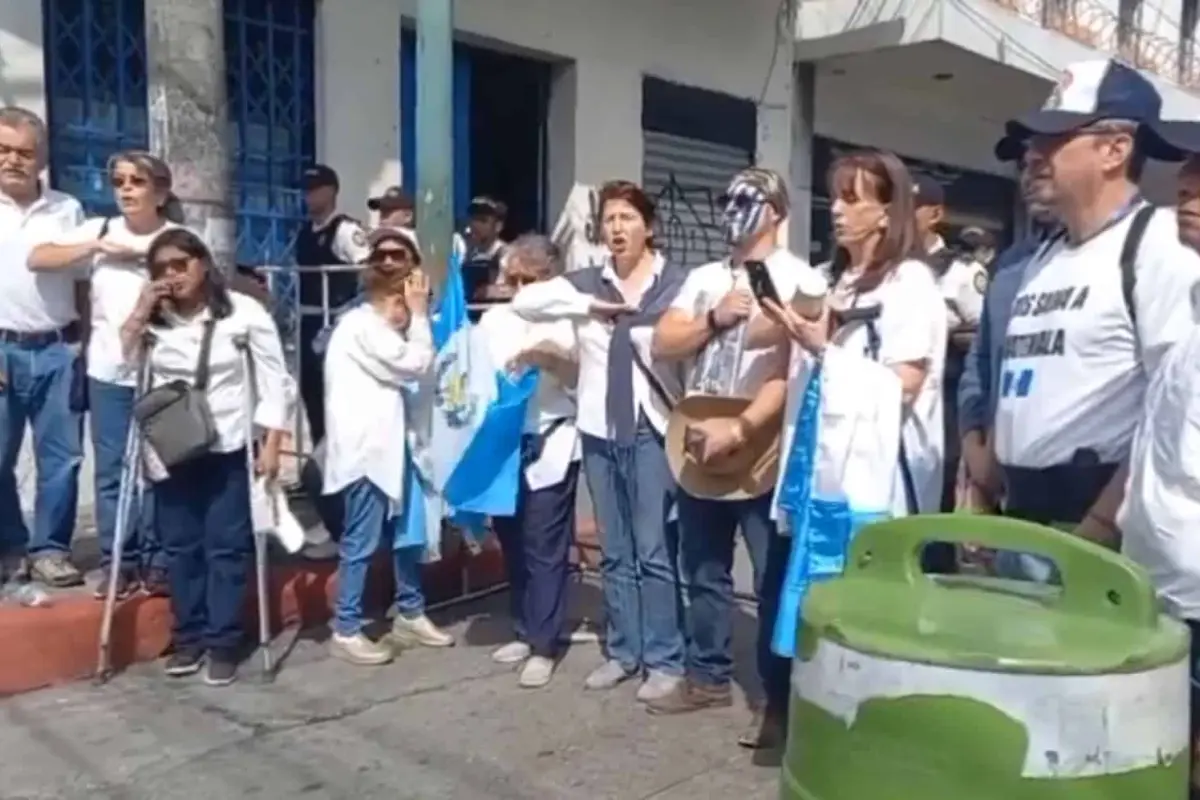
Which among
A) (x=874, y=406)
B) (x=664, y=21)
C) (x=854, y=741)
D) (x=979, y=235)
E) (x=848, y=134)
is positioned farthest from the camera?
(x=848, y=134)

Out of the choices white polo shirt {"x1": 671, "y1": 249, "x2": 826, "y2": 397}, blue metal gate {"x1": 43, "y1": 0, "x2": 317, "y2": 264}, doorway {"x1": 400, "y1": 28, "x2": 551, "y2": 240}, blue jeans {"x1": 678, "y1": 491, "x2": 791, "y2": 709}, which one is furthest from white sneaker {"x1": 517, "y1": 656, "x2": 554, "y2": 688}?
doorway {"x1": 400, "y1": 28, "x2": 551, "y2": 240}

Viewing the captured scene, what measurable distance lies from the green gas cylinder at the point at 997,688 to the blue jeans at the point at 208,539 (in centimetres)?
306

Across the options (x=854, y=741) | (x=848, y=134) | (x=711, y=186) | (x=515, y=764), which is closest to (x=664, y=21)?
(x=711, y=186)

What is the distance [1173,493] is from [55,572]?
3.94 metres

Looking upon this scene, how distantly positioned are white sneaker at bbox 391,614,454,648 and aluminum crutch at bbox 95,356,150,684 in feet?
3.47

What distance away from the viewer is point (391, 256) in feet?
15.8

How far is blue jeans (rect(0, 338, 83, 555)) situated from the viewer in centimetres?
475

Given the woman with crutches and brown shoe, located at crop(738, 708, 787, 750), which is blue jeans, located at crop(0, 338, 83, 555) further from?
brown shoe, located at crop(738, 708, 787, 750)

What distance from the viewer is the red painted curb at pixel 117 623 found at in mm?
4434

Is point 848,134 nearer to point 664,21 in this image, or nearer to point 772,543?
point 664,21

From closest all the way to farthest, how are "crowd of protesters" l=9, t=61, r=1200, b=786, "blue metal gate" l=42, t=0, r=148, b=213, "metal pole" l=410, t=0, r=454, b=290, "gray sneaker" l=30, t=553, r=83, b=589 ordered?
"crowd of protesters" l=9, t=61, r=1200, b=786 → "gray sneaker" l=30, t=553, r=83, b=589 → "metal pole" l=410, t=0, r=454, b=290 → "blue metal gate" l=42, t=0, r=148, b=213

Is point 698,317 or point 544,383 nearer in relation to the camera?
point 698,317

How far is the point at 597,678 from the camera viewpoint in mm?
4699

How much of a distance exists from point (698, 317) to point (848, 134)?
8973 millimetres
